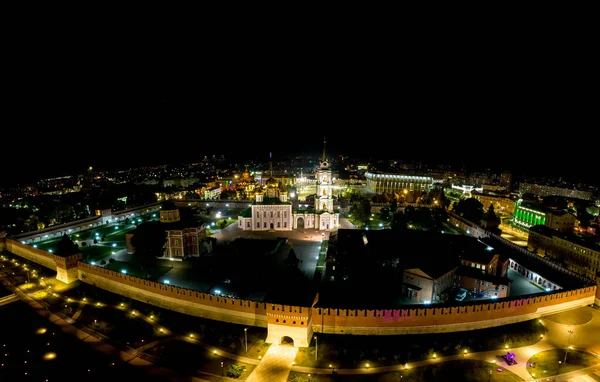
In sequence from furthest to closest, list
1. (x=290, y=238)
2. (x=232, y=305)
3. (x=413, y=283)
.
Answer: (x=290, y=238)
(x=413, y=283)
(x=232, y=305)

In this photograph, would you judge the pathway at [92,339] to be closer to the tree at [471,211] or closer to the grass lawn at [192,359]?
the grass lawn at [192,359]

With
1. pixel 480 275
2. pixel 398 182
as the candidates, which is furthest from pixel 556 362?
pixel 398 182

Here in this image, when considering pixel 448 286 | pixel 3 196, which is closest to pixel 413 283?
pixel 448 286

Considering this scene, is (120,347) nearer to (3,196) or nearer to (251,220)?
(251,220)

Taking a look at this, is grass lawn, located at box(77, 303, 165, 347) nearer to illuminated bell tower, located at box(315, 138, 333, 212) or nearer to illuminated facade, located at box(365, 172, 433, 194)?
illuminated bell tower, located at box(315, 138, 333, 212)

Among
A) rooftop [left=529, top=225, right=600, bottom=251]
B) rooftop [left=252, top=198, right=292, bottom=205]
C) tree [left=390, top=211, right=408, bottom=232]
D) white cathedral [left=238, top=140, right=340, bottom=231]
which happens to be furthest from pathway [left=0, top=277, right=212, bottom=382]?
rooftop [left=529, top=225, right=600, bottom=251]

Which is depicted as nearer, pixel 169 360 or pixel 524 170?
pixel 169 360

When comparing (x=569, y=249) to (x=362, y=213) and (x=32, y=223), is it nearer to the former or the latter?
(x=362, y=213)

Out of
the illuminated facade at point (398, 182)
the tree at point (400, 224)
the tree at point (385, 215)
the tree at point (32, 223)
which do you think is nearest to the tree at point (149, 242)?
the tree at point (32, 223)
